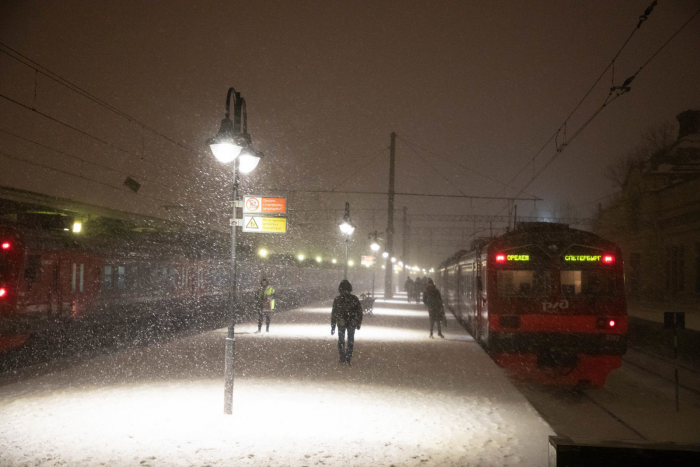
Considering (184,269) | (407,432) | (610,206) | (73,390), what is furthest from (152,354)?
(610,206)

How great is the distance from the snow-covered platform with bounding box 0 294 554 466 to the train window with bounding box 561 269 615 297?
2131mm

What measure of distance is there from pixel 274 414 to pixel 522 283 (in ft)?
19.3

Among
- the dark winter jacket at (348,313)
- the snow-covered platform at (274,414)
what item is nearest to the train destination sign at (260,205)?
the snow-covered platform at (274,414)

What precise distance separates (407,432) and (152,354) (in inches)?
330

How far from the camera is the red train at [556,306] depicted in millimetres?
11188

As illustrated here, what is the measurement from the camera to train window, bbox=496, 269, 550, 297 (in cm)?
1171

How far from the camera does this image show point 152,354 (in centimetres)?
1379

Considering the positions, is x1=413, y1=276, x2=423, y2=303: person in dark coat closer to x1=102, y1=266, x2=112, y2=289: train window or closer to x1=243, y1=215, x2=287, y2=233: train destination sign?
x1=102, y1=266, x2=112, y2=289: train window

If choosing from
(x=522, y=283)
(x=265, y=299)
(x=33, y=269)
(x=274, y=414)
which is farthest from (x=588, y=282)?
(x=33, y=269)

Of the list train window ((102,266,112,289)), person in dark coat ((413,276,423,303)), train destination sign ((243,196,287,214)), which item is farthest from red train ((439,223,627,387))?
person in dark coat ((413,276,423,303))

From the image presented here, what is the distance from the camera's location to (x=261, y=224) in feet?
28.9

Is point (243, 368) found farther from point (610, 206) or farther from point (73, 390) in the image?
point (610, 206)

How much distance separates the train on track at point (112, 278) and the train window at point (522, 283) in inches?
238

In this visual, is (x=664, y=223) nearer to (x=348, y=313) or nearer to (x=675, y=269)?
(x=675, y=269)
